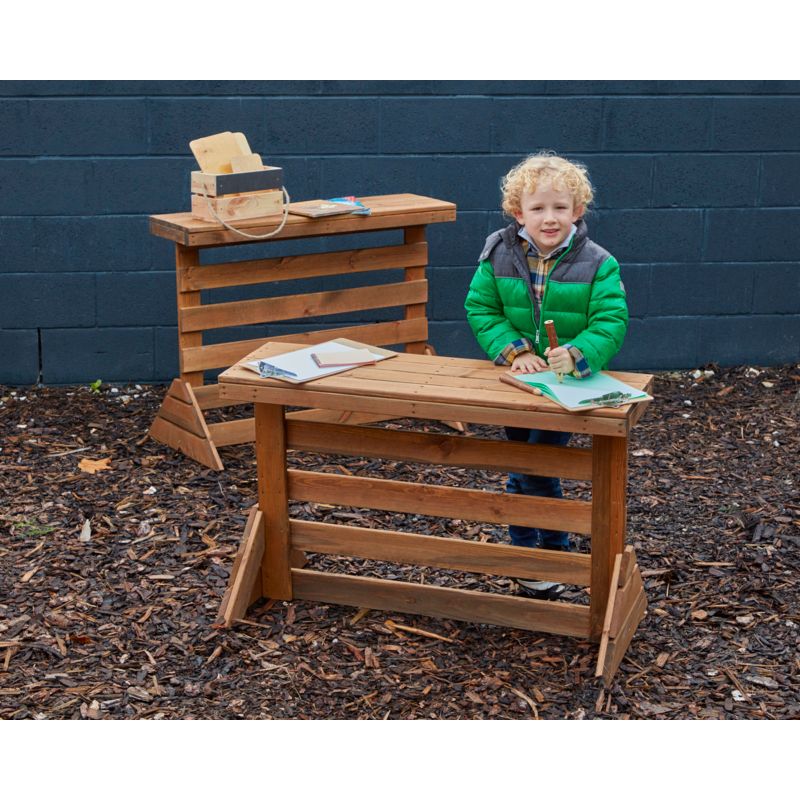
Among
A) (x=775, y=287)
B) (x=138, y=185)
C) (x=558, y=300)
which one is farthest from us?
(x=775, y=287)

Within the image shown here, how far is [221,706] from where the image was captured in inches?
150

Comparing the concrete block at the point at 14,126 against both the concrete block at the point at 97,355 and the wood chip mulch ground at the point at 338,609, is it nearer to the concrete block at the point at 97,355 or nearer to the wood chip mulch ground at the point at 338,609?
the concrete block at the point at 97,355

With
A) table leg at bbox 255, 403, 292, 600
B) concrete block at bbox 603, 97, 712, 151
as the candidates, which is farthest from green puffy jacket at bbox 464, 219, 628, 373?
concrete block at bbox 603, 97, 712, 151

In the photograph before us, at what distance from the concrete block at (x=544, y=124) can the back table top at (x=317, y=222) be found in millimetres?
753

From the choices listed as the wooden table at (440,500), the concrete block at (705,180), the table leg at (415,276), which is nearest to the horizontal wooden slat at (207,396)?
the table leg at (415,276)

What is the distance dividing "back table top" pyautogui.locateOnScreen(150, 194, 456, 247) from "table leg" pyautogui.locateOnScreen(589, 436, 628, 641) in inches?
90.1

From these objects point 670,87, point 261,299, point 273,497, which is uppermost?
point 670,87

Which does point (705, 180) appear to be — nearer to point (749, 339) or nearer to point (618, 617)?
point (749, 339)

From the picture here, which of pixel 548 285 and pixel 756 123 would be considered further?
pixel 756 123

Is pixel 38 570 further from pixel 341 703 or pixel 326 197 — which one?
pixel 326 197

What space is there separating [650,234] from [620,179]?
36 centimetres

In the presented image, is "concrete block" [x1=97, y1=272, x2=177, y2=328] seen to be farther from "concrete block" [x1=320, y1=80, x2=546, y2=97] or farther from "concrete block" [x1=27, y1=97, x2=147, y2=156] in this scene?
"concrete block" [x1=320, y1=80, x2=546, y2=97]

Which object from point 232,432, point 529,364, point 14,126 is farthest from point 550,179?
point 14,126

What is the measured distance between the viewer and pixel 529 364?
4133 mm
